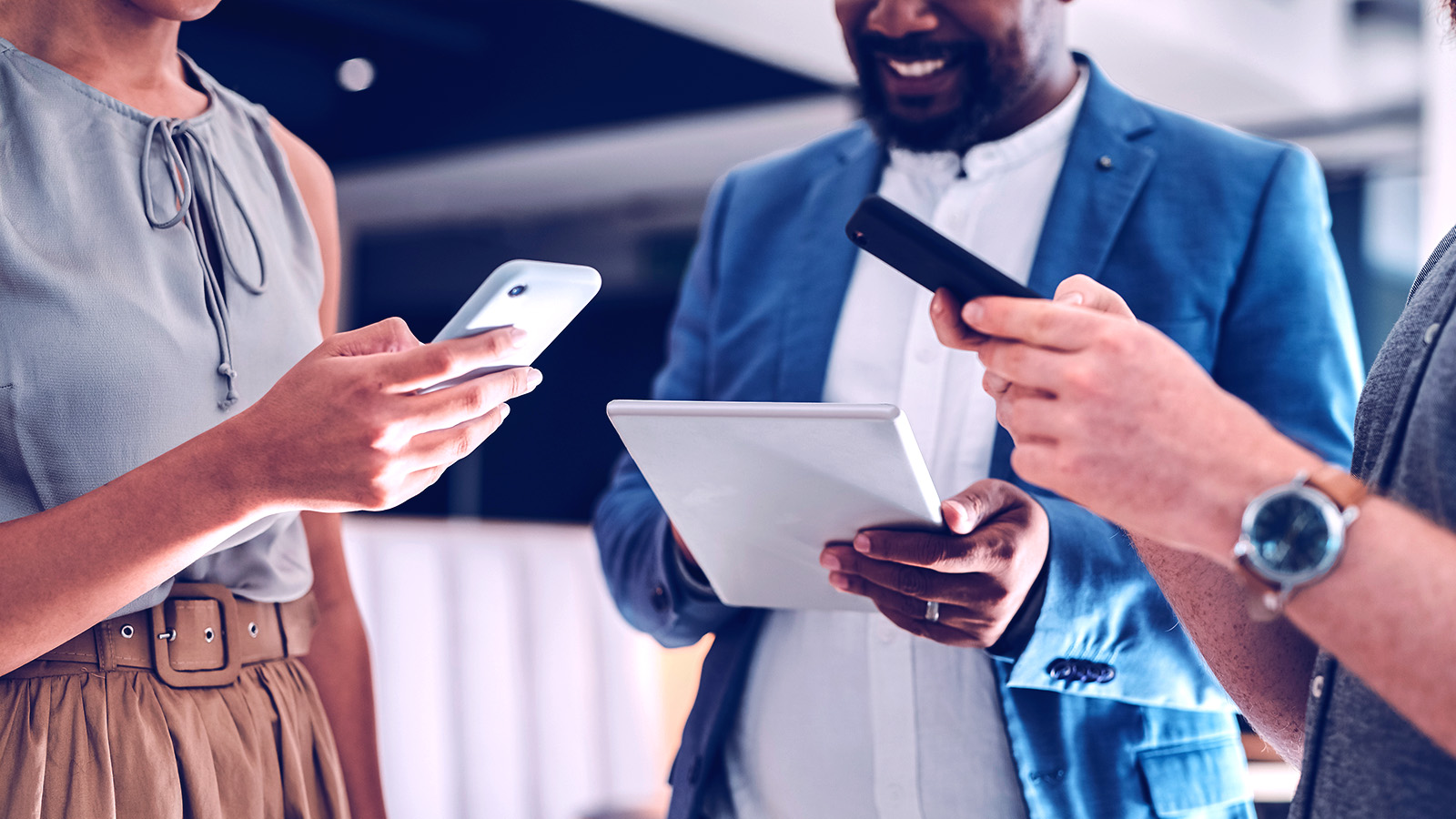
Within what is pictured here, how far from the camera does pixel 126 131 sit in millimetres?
995

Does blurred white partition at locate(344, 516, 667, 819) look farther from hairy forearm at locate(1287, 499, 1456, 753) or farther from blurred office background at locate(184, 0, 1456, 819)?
hairy forearm at locate(1287, 499, 1456, 753)

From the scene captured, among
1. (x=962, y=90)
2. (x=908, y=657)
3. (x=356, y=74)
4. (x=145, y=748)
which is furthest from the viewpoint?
(x=356, y=74)

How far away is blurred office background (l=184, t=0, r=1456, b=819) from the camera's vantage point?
8.77ft

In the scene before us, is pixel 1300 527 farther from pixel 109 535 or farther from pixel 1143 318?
pixel 109 535

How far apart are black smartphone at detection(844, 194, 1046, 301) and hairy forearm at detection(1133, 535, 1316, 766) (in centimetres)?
30

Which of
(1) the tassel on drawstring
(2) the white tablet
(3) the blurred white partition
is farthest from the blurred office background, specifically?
(1) the tassel on drawstring

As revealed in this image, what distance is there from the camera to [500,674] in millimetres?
2693

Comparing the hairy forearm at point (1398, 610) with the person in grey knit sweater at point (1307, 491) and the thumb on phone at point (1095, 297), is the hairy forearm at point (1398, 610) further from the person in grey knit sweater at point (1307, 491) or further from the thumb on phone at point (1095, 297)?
the thumb on phone at point (1095, 297)

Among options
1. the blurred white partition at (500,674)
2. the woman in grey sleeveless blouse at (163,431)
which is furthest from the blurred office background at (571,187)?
the woman in grey sleeveless blouse at (163,431)

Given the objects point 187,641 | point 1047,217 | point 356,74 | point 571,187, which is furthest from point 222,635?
point 571,187

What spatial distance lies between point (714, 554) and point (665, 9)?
126 inches

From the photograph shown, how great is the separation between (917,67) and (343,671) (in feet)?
3.25

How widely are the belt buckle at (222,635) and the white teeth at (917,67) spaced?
1.00m

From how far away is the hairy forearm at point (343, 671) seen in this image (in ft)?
3.80
